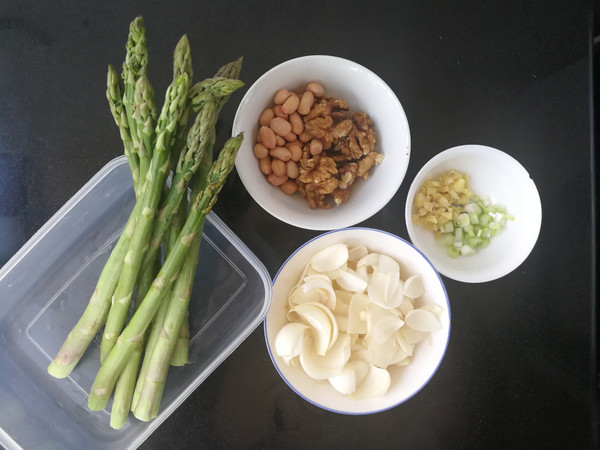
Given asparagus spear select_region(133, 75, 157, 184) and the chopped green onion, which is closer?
asparagus spear select_region(133, 75, 157, 184)

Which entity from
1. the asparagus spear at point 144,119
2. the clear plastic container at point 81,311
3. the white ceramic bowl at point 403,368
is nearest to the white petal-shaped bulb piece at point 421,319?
the white ceramic bowl at point 403,368

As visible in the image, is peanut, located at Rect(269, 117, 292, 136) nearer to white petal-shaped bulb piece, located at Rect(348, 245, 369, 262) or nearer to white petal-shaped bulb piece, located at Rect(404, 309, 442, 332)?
white petal-shaped bulb piece, located at Rect(348, 245, 369, 262)

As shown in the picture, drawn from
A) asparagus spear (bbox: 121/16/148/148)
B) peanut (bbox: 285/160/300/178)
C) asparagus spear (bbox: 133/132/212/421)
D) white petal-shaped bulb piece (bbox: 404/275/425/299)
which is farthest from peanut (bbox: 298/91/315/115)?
white petal-shaped bulb piece (bbox: 404/275/425/299)

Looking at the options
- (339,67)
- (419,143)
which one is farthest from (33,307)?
(419,143)

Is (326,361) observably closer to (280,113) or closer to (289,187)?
(289,187)

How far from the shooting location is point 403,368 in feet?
3.44

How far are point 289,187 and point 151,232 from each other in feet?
1.03

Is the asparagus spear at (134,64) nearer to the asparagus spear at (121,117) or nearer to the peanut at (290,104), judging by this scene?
the asparagus spear at (121,117)

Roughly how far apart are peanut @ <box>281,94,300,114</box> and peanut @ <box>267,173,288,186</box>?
14 cm

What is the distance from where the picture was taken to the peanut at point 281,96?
40.4 inches

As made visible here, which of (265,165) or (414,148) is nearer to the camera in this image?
(265,165)

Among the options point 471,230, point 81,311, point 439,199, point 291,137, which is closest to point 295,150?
point 291,137

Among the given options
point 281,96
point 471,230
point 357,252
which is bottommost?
point 471,230

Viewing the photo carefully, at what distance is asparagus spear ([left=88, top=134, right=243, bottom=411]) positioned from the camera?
93 centimetres
